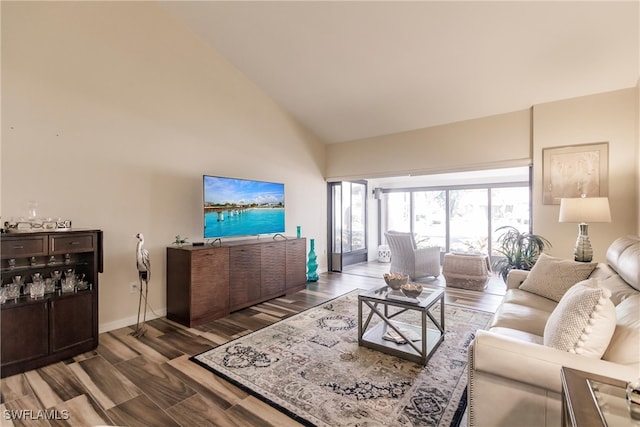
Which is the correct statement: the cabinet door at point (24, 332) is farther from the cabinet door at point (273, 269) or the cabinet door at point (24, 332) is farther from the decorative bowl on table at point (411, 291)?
the decorative bowl on table at point (411, 291)

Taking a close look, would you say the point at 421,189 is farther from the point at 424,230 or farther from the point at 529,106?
the point at 529,106

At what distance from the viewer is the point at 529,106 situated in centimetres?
401

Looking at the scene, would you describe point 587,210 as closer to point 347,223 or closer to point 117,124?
point 347,223

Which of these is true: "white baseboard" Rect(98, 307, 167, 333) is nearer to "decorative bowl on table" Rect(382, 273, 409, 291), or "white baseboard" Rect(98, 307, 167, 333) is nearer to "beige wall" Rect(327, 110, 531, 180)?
"decorative bowl on table" Rect(382, 273, 409, 291)

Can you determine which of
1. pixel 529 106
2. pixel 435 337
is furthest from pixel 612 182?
pixel 435 337

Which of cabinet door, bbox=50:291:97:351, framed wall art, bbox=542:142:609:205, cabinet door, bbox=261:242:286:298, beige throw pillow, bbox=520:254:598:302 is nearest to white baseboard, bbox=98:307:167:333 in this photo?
cabinet door, bbox=50:291:97:351

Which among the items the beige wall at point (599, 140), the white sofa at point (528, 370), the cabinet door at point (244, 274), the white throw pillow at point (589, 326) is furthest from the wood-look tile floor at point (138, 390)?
the beige wall at point (599, 140)

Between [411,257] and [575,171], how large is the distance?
2576 millimetres

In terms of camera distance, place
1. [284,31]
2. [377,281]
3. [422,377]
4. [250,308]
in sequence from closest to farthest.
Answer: [422,377]
[284,31]
[250,308]
[377,281]

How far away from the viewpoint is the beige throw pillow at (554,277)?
2.54m

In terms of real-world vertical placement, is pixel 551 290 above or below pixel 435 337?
above

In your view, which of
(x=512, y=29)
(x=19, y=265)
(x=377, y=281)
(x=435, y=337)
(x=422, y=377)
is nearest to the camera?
(x=422, y=377)

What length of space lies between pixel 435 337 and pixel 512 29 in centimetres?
315

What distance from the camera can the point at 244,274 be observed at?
146 inches
